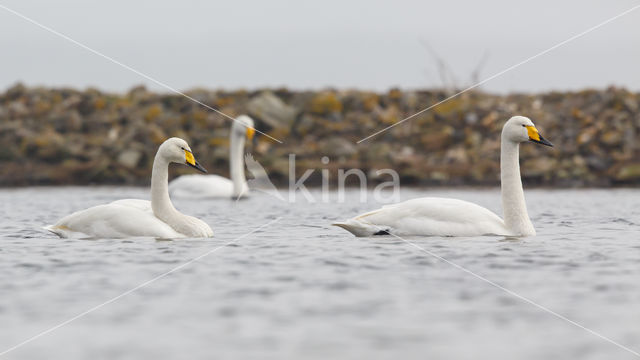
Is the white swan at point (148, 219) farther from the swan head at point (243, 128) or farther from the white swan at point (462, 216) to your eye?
the swan head at point (243, 128)

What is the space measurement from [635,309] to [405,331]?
1865mm

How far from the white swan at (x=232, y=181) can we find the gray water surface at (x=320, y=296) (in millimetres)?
6943

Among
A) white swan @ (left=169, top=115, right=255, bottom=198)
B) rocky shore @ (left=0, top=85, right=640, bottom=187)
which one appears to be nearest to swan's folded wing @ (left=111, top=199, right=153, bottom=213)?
white swan @ (left=169, top=115, right=255, bottom=198)

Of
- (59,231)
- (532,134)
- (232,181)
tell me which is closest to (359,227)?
(532,134)

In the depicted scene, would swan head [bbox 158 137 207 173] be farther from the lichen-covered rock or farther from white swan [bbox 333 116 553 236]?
the lichen-covered rock

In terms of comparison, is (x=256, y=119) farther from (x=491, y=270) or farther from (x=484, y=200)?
(x=491, y=270)

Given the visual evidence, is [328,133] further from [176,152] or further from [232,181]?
[176,152]

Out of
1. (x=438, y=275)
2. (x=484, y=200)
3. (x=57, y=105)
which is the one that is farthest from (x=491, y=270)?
(x=57, y=105)

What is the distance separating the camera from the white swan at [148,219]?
35.2 feet

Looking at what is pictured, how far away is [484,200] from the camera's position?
62.4ft

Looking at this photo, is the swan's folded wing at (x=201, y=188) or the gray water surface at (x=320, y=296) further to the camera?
the swan's folded wing at (x=201, y=188)

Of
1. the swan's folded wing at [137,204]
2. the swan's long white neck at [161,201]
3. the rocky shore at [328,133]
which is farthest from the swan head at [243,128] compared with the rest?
the swan's long white neck at [161,201]

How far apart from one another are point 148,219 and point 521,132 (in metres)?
4.51

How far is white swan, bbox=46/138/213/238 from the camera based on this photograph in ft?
35.2
